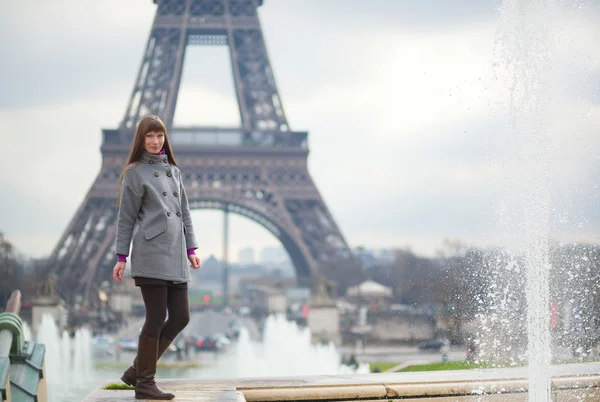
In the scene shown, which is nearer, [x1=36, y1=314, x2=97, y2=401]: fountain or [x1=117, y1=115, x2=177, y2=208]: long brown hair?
[x1=117, y1=115, x2=177, y2=208]: long brown hair

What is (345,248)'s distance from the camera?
4303cm

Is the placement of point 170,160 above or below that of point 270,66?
below

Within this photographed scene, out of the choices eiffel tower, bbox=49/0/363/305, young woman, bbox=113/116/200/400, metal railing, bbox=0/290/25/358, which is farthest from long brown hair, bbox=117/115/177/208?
eiffel tower, bbox=49/0/363/305

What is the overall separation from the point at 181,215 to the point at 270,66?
4118cm

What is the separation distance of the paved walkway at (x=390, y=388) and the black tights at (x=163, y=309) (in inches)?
15.3

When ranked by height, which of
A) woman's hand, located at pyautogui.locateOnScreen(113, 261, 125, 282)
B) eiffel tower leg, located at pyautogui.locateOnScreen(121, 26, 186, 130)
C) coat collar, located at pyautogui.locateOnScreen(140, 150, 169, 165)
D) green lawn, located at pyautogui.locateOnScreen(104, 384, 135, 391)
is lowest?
green lawn, located at pyautogui.locateOnScreen(104, 384, 135, 391)

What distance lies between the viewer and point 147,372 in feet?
17.3

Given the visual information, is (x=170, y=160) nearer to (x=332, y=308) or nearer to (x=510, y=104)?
(x=510, y=104)

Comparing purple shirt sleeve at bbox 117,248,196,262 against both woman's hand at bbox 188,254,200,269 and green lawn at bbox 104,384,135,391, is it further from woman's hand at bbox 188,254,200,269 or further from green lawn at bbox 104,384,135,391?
green lawn at bbox 104,384,135,391

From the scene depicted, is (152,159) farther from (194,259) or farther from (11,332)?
(11,332)

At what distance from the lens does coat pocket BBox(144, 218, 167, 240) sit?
518 centimetres

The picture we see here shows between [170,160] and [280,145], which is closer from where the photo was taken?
[170,160]

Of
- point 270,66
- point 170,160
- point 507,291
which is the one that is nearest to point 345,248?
point 270,66

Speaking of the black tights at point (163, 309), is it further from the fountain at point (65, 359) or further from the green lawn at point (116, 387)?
the fountain at point (65, 359)
